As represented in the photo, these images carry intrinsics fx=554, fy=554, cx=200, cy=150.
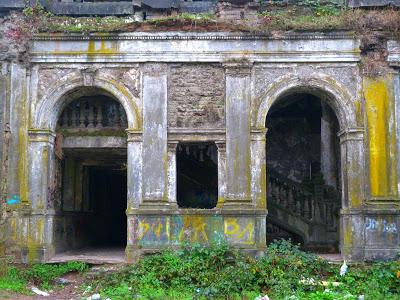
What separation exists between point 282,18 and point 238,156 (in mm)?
3305

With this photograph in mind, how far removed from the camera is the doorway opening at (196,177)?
616 inches

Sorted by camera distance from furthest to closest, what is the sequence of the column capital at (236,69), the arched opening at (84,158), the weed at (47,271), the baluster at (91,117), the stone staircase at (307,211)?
1. the stone staircase at (307,211)
2. the baluster at (91,117)
3. the arched opening at (84,158)
4. the column capital at (236,69)
5. the weed at (47,271)


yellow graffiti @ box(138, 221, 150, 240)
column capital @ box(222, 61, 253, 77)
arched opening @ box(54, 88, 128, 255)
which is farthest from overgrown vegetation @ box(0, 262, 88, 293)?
column capital @ box(222, 61, 253, 77)

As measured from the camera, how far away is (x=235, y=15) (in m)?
12.7

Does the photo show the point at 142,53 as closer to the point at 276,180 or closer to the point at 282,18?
the point at 282,18

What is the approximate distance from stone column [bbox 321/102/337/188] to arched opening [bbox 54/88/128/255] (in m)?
5.65

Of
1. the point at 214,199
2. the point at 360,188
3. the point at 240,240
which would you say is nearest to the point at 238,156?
the point at 240,240

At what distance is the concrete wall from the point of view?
39.3ft

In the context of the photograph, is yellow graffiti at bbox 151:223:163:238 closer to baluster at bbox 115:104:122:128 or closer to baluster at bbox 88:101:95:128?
baluster at bbox 115:104:122:128

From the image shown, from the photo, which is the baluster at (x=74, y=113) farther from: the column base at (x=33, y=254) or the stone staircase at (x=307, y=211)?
the stone staircase at (x=307, y=211)

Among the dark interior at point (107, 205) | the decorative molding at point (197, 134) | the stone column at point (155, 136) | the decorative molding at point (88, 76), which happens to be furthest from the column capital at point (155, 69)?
the dark interior at point (107, 205)

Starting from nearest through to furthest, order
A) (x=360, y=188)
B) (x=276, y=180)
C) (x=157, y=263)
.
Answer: (x=157, y=263) < (x=360, y=188) < (x=276, y=180)

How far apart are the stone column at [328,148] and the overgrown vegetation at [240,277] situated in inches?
160

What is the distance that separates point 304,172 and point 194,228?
6303 millimetres
